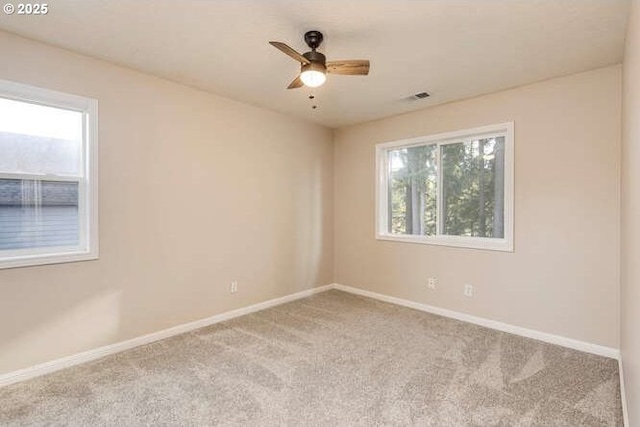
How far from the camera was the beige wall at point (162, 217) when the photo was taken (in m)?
2.54

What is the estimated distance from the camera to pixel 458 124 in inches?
148

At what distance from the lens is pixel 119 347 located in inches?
115

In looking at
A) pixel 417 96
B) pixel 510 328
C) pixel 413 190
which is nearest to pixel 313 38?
pixel 417 96

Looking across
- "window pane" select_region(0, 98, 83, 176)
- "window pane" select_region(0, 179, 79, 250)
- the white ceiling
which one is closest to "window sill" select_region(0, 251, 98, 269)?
"window pane" select_region(0, 179, 79, 250)

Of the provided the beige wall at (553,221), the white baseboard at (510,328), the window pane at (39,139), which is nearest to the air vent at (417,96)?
the beige wall at (553,221)

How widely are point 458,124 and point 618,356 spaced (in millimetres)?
2608

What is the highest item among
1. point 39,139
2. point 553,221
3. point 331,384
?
point 39,139

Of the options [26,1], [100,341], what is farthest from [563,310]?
[26,1]

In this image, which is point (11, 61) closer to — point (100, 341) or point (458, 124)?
point (100, 341)

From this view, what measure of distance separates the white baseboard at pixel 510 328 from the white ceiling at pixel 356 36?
2.45 metres

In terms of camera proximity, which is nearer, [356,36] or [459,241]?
[356,36]

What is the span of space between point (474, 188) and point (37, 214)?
418cm

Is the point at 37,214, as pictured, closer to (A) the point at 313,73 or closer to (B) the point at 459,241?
(A) the point at 313,73

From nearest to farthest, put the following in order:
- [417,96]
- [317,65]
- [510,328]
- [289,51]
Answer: [289,51], [317,65], [510,328], [417,96]
